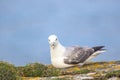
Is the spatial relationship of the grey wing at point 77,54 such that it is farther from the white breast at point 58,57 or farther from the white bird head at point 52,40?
the white bird head at point 52,40

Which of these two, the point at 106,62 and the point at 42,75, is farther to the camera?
the point at 106,62

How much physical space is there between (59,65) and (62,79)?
6626mm

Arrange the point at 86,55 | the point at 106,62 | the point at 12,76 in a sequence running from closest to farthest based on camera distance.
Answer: the point at 12,76
the point at 106,62
the point at 86,55

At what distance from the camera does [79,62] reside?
20016 millimetres

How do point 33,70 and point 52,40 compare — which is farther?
point 52,40

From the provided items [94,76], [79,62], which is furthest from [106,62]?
[94,76]

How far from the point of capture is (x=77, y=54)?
2016cm

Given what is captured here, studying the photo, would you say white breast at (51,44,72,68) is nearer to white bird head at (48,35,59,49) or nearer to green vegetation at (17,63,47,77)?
white bird head at (48,35,59,49)

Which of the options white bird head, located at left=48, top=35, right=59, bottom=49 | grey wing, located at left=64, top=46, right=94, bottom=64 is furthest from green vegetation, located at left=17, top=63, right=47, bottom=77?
grey wing, located at left=64, top=46, right=94, bottom=64

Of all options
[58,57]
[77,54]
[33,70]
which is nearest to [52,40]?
[58,57]

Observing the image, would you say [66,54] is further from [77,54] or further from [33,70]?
[33,70]

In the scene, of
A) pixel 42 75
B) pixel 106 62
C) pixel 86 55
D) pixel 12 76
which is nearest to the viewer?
pixel 12 76

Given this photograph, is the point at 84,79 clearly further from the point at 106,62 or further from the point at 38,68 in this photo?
the point at 106,62

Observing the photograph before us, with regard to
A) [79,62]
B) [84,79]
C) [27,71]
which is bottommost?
[84,79]
